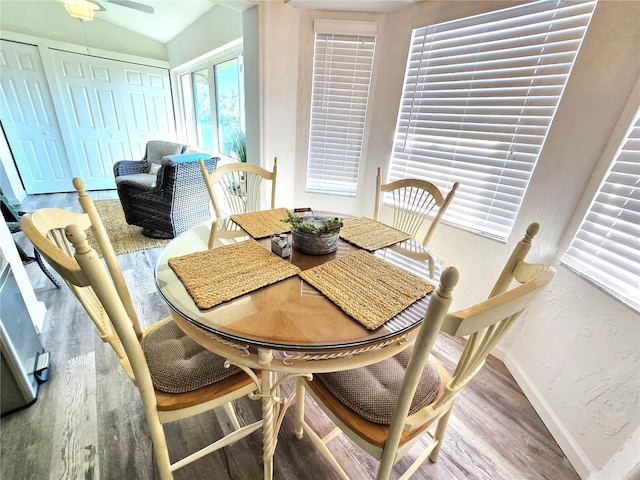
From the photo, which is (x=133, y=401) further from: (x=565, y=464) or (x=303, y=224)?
(x=565, y=464)

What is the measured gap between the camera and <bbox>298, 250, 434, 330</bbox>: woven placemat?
795 mm

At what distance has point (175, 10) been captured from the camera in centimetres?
356

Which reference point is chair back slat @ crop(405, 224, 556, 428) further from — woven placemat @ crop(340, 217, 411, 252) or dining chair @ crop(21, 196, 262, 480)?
dining chair @ crop(21, 196, 262, 480)

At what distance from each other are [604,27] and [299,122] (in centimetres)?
193

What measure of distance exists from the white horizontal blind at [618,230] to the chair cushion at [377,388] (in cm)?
93

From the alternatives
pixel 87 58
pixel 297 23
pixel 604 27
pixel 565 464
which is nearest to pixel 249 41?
pixel 297 23

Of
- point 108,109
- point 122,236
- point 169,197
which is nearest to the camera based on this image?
point 169,197

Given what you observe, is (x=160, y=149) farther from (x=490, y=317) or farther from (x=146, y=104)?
(x=490, y=317)

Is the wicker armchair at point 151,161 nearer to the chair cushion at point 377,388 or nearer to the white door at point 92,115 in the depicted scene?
the white door at point 92,115

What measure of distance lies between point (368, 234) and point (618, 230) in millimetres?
1082

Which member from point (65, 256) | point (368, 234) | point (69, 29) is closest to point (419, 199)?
point (368, 234)

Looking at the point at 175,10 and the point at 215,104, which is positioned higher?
the point at 175,10

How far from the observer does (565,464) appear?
4.00 feet

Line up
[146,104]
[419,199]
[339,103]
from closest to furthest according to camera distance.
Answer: [419,199]
[339,103]
[146,104]
